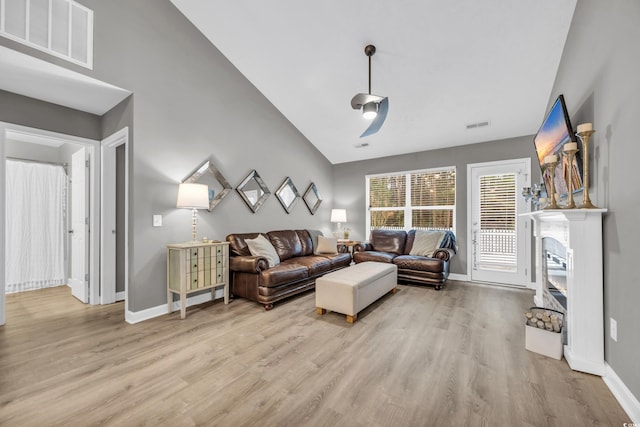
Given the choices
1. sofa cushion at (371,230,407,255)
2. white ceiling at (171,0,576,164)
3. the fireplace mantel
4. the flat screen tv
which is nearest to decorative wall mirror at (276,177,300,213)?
white ceiling at (171,0,576,164)

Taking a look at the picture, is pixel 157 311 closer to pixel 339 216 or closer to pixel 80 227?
pixel 80 227

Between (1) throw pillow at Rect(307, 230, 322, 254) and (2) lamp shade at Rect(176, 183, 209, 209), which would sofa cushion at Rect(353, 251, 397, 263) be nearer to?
(1) throw pillow at Rect(307, 230, 322, 254)

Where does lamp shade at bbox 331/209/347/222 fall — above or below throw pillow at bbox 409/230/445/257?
above

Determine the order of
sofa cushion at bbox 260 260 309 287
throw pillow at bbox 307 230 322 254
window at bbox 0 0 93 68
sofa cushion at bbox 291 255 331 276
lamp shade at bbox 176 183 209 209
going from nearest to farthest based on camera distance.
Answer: window at bbox 0 0 93 68 → lamp shade at bbox 176 183 209 209 → sofa cushion at bbox 260 260 309 287 → sofa cushion at bbox 291 255 331 276 → throw pillow at bbox 307 230 322 254

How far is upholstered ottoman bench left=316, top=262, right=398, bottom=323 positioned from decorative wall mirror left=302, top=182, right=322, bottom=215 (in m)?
2.40

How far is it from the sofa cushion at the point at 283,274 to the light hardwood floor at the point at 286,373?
38 centimetres

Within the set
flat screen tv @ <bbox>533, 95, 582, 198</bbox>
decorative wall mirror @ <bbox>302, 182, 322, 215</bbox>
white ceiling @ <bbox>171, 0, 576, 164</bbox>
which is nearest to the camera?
flat screen tv @ <bbox>533, 95, 582, 198</bbox>

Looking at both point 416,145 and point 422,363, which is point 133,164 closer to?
point 422,363

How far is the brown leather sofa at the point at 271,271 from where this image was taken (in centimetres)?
324

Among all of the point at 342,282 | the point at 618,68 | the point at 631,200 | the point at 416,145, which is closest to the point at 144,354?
the point at 342,282

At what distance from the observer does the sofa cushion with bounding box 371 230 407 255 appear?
505cm

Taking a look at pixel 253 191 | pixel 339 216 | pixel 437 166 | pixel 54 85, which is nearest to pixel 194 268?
pixel 253 191

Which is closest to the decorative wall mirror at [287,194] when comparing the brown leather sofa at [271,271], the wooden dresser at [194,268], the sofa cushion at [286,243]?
the sofa cushion at [286,243]

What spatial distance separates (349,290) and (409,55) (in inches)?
115
